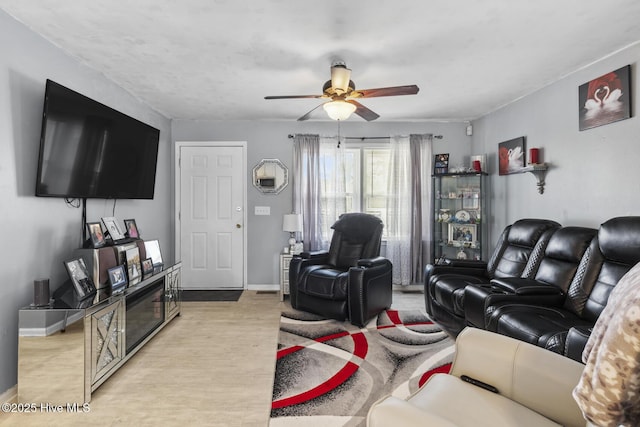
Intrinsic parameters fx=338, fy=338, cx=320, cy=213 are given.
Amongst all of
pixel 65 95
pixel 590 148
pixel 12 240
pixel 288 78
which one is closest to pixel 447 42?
pixel 288 78

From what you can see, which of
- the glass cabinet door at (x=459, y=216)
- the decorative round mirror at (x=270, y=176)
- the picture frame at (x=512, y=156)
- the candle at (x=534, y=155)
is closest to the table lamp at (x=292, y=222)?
the decorative round mirror at (x=270, y=176)

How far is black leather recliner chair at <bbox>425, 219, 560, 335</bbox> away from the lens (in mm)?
2918

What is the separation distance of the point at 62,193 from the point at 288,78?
6.75 ft

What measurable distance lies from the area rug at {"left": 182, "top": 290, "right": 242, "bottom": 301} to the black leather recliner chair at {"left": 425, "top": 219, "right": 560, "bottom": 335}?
2.47 m

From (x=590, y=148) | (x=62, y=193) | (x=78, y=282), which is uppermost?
(x=590, y=148)

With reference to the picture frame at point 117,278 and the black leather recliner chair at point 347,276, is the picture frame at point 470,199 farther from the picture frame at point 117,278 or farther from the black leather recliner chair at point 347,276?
the picture frame at point 117,278

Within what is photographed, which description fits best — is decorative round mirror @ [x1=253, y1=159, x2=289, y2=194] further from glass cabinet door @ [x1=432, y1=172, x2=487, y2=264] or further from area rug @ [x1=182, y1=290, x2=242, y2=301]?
glass cabinet door @ [x1=432, y1=172, x2=487, y2=264]

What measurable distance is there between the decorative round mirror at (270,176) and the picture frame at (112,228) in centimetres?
196

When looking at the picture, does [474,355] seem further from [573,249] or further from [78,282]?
[78,282]

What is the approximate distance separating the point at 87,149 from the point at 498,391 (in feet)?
10.1

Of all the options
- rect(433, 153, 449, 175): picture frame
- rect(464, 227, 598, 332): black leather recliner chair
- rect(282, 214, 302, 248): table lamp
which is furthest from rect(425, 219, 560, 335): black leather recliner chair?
rect(282, 214, 302, 248): table lamp

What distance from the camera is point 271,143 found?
15.6 feet

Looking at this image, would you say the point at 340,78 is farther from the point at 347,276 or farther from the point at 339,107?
the point at 347,276

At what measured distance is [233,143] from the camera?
15.5 ft
